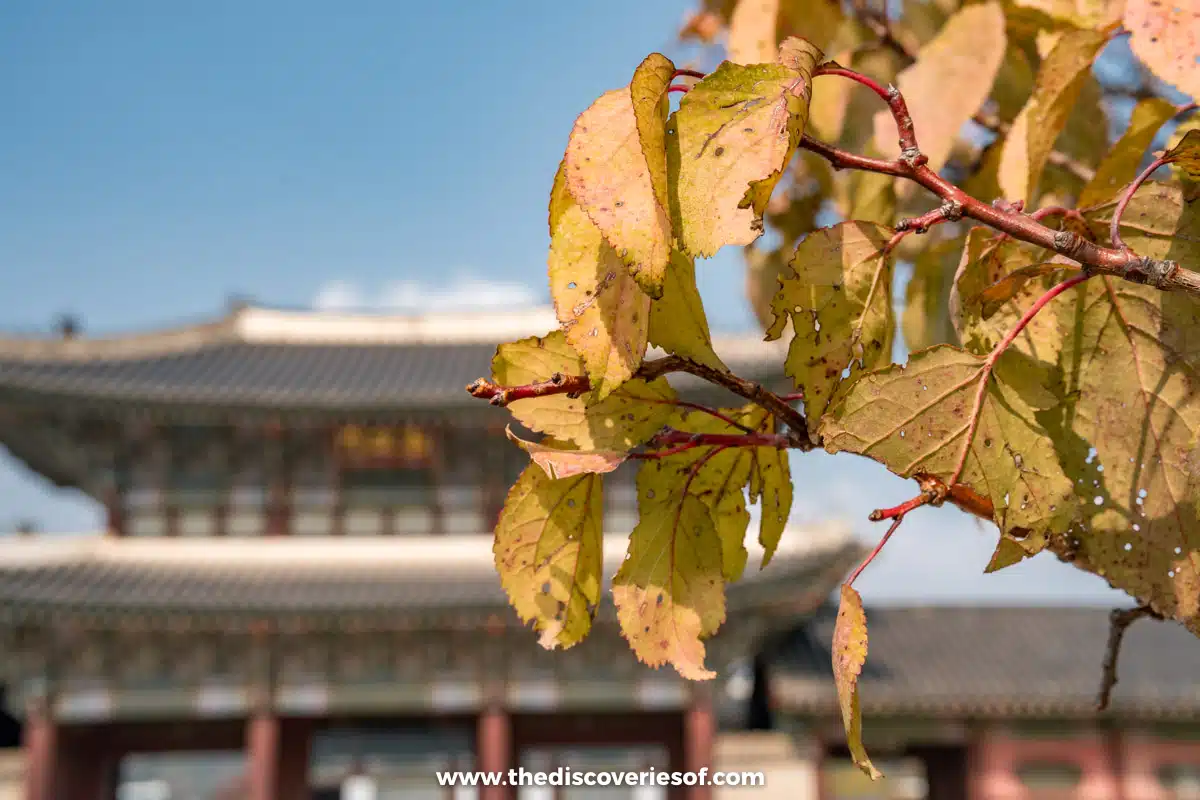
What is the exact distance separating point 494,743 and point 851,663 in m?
8.77

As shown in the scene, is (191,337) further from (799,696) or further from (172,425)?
(799,696)

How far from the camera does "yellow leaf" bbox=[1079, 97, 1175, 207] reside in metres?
0.88

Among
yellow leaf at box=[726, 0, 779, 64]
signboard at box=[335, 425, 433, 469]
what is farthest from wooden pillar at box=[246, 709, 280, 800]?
yellow leaf at box=[726, 0, 779, 64]

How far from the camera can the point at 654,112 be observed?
528mm

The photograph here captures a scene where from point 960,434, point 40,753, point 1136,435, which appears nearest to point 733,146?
point 960,434

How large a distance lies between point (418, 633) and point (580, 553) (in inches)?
334

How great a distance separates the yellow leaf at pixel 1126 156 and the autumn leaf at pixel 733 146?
467 millimetres

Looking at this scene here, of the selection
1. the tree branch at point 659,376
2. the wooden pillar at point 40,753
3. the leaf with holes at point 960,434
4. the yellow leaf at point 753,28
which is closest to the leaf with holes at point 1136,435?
the leaf with holes at point 960,434

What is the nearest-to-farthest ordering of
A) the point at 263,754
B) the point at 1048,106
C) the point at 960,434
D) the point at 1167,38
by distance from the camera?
the point at 960,434, the point at 1167,38, the point at 1048,106, the point at 263,754

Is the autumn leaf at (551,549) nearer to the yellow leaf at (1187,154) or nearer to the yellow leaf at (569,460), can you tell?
the yellow leaf at (569,460)

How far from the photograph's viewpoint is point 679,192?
53 cm

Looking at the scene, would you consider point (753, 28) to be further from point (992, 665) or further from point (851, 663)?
point (992, 665)

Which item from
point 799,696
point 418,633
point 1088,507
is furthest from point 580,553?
point 799,696

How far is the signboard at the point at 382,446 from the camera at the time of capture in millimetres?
9664
